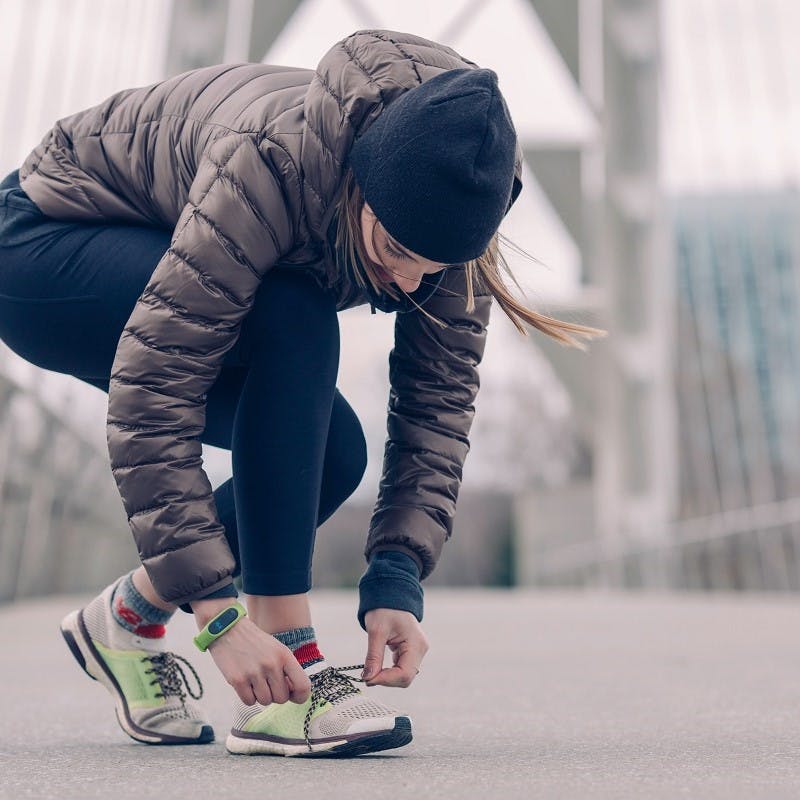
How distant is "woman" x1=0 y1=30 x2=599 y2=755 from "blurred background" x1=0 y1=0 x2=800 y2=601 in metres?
4.69

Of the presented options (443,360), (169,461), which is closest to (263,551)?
(169,461)

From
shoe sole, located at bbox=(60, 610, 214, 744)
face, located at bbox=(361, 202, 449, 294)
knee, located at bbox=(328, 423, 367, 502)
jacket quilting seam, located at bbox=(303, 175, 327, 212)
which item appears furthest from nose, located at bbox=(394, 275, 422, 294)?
shoe sole, located at bbox=(60, 610, 214, 744)

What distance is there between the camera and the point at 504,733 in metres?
1.55

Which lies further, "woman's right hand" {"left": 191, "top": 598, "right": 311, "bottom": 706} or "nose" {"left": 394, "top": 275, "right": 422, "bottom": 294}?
"nose" {"left": 394, "top": 275, "right": 422, "bottom": 294}

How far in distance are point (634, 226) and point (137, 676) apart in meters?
9.98

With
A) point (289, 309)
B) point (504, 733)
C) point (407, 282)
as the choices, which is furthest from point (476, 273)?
point (504, 733)

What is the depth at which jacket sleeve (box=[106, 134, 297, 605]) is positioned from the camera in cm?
121

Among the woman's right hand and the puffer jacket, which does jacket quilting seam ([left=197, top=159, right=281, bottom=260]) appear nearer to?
the puffer jacket

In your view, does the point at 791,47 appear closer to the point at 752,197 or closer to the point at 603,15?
the point at 752,197

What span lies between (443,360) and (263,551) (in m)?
0.36

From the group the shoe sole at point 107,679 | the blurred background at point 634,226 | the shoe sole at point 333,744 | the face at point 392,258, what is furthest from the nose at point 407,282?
the blurred background at point 634,226

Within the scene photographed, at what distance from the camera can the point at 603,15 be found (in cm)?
948

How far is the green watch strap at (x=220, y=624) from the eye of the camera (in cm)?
121

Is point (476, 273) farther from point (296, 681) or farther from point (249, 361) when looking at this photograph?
point (296, 681)
